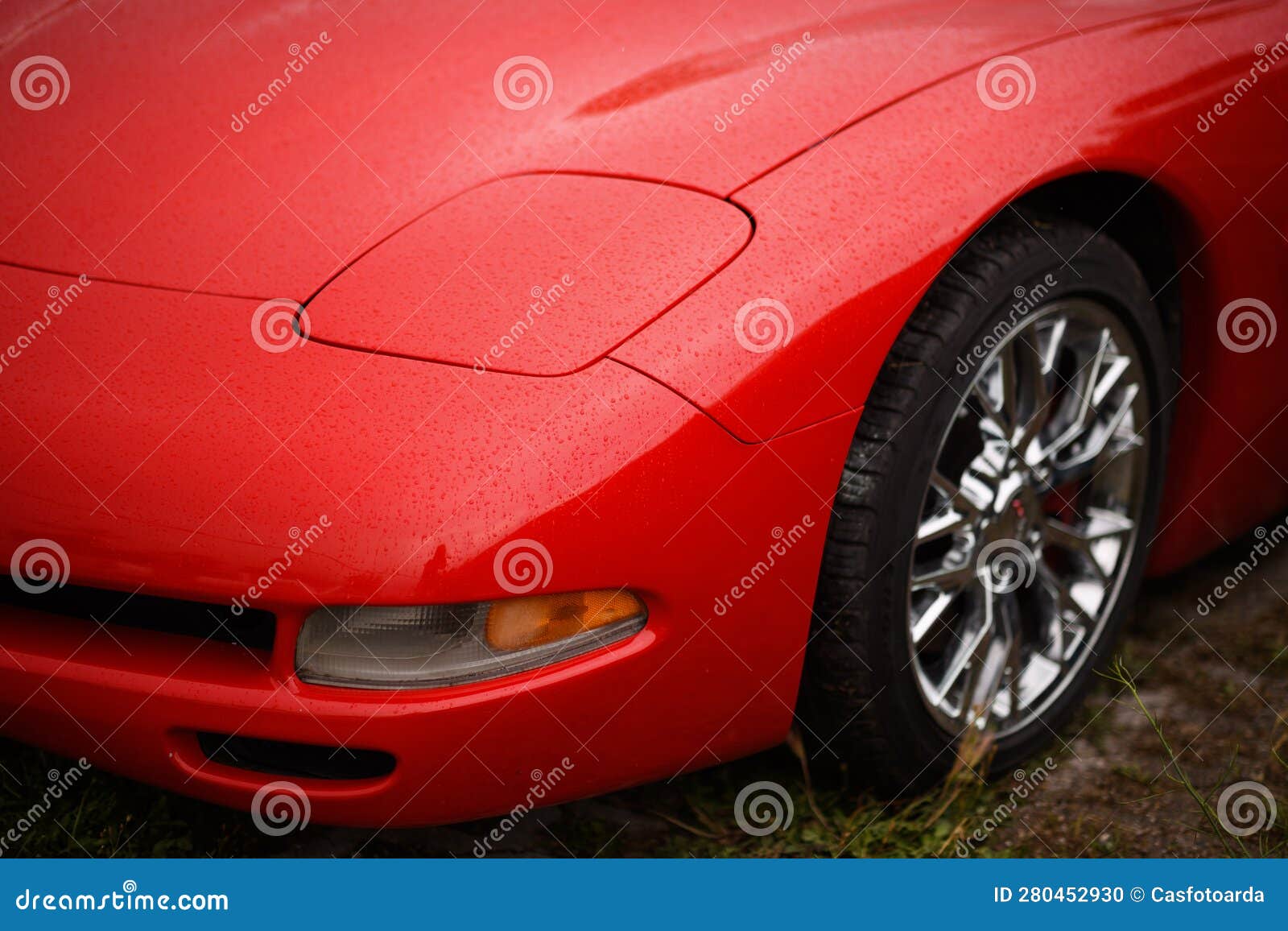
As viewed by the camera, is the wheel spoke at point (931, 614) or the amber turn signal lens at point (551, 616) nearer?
the amber turn signal lens at point (551, 616)

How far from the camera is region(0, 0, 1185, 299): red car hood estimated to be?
1.70m

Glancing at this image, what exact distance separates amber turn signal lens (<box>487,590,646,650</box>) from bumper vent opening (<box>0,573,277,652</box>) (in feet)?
0.91

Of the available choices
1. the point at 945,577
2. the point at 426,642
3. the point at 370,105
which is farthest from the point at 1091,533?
the point at 370,105

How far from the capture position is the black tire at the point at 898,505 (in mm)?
1687

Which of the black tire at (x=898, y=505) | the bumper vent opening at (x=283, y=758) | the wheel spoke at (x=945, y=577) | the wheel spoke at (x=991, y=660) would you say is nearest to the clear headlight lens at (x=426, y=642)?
the bumper vent opening at (x=283, y=758)

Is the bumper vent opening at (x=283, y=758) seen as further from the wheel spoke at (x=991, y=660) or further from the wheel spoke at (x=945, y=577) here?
the wheel spoke at (x=991, y=660)

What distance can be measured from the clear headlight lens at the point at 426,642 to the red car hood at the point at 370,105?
459 millimetres

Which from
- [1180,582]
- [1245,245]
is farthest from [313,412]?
[1180,582]

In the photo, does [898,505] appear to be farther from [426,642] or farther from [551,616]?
[426,642]

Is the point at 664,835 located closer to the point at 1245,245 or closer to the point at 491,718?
the point at 491,718

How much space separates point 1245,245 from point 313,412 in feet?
5.24

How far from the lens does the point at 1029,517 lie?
6.68 feet

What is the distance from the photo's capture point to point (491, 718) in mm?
1469

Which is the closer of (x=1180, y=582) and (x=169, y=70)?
(x=169, y=70)
